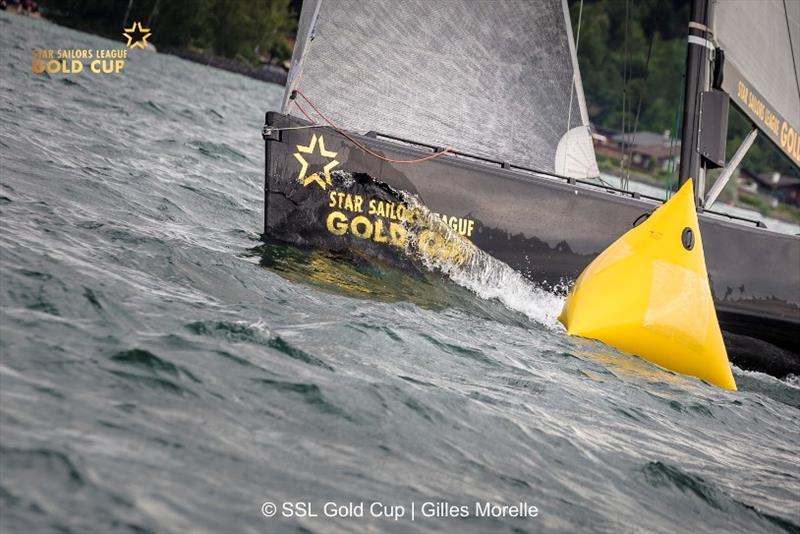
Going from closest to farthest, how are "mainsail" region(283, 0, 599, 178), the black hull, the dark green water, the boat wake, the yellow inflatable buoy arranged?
the dark green water < the yellow inflatable buoy < the black hull < the boat wake < "mainsail" region(283, 0, 599, 178)

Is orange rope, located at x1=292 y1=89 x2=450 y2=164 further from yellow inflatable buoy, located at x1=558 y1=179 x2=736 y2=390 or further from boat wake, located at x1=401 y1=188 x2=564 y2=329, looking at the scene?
yellow inflatable buoy, located at x1=558 y1=179 x2=736 y2=390

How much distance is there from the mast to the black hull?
0.57 m

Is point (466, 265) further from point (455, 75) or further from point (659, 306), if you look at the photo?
point (455, 75)

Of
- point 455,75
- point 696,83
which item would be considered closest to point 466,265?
point 455,75

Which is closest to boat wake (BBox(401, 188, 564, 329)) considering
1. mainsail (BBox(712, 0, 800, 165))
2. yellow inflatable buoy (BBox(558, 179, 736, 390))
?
yellow inflatable buoy (BBox(558, 179, 736, 390))

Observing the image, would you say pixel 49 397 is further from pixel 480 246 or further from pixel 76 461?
pixel 480 246

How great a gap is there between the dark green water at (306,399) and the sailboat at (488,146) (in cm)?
40

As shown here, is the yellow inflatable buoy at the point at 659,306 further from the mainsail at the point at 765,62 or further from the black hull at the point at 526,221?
the mainsail at the point at 765,62

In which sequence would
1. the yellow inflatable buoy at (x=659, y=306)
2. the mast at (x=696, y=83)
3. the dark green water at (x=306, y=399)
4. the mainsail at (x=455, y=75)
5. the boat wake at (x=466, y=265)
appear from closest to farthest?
the dark green water at (x=306, y=399) < the yellow inflatable buoy at (x=659, y=306) < the boat wake at (x=466, y=265) < the mainsail at (x=455, y=75) < the mast at (x=696, y=83)

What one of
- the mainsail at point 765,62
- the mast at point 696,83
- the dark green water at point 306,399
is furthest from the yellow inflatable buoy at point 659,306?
the mainsail at point 765,62

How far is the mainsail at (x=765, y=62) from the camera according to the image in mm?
9602

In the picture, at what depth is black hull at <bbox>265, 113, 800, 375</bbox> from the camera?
8008 mm

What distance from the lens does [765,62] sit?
10.3m

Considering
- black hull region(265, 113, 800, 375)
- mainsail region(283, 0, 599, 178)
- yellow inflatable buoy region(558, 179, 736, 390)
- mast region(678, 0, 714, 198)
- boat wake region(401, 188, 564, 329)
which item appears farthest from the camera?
mast region(678, 0, 714, 198)
